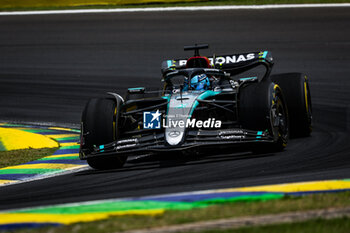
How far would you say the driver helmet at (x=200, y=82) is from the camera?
9023 mm

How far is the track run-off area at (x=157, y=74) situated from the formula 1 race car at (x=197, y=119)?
0.80 ft

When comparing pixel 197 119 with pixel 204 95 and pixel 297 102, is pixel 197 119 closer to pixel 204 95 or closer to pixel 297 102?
pixel 204 95

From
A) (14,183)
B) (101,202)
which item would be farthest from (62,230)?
(14,183)

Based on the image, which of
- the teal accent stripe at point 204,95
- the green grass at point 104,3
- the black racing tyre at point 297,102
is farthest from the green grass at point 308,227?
the green grass at point 104,3

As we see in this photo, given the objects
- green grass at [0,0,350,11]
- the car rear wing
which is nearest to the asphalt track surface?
green grass at [0,0,350,11]

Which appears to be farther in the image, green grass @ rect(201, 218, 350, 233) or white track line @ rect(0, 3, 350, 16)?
white track line @ rect(0, 3, 350, 16)

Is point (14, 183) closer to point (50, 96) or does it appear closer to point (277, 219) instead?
point (277, 219)

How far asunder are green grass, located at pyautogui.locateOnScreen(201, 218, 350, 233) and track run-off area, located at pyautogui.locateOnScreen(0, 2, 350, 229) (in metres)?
1.01

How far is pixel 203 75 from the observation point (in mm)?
9102

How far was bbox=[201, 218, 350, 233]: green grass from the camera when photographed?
13.3 feet

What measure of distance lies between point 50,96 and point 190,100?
7.22 metres

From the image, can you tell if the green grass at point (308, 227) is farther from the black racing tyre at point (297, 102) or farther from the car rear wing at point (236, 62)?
the car rear wing at point (236, 62)

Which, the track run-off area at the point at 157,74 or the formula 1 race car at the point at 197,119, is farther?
the formula 1 race car at the point at 197,119

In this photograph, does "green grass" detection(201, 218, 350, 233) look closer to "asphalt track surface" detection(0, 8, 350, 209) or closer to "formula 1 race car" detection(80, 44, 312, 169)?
"asphalt track surface" detection(0, 8, 350, 209)
